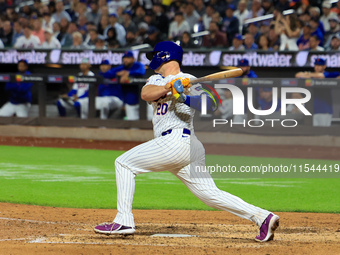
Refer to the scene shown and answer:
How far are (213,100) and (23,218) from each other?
2422mm

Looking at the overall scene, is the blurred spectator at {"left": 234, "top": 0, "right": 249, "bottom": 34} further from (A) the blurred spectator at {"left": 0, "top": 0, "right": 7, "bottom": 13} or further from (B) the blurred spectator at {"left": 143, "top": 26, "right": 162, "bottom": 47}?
(A) the blurred spectator at {"left": 0, "top": 0, "right": 7, "bottom": 13}

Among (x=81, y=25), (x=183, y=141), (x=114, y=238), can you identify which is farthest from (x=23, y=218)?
(x=81, y=25)

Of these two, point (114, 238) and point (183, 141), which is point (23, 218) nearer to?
point (114, 238)

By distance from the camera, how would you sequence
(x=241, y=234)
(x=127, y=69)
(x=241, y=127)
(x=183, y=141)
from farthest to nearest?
(x=127, y=69)
(x=241, y=127)
(x=241, y=234)
(x=183, y=141)

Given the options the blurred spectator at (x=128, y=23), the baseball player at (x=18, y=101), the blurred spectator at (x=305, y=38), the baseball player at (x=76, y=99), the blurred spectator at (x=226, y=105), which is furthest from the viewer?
the blurred spectator at (x=128, y=23)

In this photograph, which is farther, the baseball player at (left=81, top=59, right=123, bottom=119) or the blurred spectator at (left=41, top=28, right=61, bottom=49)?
the blurred spectator at (left=41, top=28, right=61, bottom=49)

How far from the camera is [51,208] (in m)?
7.01

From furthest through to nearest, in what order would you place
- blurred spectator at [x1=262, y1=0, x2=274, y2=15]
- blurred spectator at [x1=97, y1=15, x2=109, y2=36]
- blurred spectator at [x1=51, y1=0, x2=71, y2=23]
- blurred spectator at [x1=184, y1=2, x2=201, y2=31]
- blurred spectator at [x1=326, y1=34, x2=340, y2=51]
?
blurred spectator at [x1=51, y1=0, x2=71, y2=23] < blurred spectator at [x1=97, y1=15, x2=109, y2=36] < blurred spectator at [x1=184, y1=2, x2=201, y2=31] < blurred spectator at [x1=262, y1=0, x2=274, y2=15] < blurred spectator at [x1=326, y1=34, x2=340, y2=51]

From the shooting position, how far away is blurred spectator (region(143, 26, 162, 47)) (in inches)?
597

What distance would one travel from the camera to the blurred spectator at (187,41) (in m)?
14.7

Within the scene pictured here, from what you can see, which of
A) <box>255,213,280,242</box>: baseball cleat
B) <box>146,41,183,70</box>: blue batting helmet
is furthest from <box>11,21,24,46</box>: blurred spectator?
<box>255,213,280,242</box>: baseball cleat

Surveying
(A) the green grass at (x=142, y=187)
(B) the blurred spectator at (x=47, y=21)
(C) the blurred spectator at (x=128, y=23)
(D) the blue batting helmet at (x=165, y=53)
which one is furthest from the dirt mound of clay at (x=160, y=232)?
(B) the blurred spectator at (x=47, y=21)

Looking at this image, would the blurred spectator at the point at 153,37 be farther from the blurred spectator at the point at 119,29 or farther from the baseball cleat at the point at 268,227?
the baseball cleat at the point at 268,227

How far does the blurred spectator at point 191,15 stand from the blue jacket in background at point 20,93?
4.18 metres
